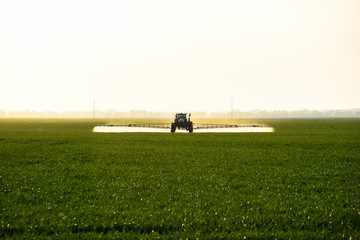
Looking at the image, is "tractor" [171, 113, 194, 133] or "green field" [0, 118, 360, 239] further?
"tractor" [171, 113, 194, 133]

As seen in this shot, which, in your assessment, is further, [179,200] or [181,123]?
[181,123]

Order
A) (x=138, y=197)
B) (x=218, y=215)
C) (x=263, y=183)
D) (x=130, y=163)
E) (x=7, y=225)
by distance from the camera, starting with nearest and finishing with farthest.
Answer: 1. (x=7, y=225)
2. (x=218, y=215)
3. (x=138, y=197)
4. (x=263, y=183)
5. (x=130, y=163)

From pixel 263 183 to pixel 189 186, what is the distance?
381cm

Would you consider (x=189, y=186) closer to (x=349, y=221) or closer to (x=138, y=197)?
(x=138, y=197)

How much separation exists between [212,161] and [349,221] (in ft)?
40.8

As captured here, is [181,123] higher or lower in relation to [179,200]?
higher

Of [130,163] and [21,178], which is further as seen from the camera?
[130,163]

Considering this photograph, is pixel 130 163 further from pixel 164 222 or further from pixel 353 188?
pixel 353 188

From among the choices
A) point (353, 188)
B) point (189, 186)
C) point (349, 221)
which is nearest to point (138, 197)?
point (189, 186)

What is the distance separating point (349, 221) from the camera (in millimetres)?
9086

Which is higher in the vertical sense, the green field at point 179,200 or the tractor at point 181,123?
the tractor at point 181,123

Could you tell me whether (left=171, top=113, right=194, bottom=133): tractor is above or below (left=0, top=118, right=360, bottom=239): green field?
above

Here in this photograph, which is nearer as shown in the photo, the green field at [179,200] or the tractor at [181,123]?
the green field at [179,200]

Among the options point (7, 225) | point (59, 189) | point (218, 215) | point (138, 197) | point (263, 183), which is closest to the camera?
point (7, 225)
